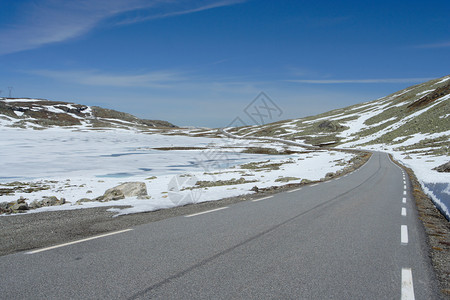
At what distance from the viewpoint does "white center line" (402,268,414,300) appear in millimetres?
3994

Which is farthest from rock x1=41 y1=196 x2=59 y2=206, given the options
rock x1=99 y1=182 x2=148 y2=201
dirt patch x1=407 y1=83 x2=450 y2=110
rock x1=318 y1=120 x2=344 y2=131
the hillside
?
rock x1=318 y1=120 x2=344 y2=131

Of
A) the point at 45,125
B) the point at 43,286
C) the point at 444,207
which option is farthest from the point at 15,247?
the point at 45,125

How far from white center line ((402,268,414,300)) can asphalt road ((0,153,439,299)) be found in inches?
0.6

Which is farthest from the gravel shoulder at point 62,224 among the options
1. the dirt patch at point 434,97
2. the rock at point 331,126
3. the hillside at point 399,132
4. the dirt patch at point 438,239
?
the rock at point 331,126

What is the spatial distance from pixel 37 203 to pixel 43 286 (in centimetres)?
996

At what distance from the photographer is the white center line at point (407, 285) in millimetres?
3994

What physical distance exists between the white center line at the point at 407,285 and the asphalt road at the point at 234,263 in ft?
0.05

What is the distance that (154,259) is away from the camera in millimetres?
5023

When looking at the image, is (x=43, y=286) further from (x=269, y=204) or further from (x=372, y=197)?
(x=372, y=197)

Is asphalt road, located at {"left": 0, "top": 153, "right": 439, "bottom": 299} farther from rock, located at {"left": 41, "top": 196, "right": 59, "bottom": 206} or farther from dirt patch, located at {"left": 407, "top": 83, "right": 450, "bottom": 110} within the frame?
dirt patch, located at {"left": 407, "top": 83, "right": 450, "bottom": 110}

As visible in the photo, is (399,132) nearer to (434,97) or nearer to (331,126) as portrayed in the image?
(434,97)

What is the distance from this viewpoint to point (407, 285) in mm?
4324

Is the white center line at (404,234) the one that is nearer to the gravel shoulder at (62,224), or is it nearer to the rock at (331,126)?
the gravel shoulder at (62,224)

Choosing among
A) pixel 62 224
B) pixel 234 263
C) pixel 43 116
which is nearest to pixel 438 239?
pixel 234 263
